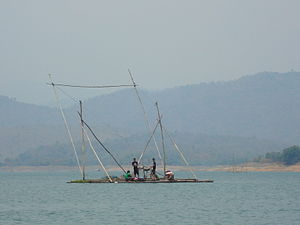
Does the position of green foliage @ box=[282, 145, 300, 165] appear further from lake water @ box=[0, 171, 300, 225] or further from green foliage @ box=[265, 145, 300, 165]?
lake water @ box=[0, 171, 300, 225]

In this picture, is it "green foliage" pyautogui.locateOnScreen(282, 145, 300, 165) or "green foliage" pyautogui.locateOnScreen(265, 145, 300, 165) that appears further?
"green foliage" pyautogui.locateOnScreen(265, 145, 300, 165)

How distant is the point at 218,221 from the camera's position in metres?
42.4

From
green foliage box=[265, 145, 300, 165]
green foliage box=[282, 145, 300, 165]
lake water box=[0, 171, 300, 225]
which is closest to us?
lake water box=[0, 171, 300, 225]

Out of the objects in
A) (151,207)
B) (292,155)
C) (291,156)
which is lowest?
(151,207)

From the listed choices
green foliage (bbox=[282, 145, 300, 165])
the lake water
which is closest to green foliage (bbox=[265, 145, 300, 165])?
green foliage (bbox=[282, 145, 300, 165])

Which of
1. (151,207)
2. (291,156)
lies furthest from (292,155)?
(151,207)

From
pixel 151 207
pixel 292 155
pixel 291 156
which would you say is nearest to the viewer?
pixel 151 207

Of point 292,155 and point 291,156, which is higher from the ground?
point 292,155

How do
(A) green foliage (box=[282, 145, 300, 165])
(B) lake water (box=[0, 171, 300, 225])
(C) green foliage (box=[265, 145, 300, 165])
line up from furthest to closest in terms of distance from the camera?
(C) green foliage (box=[265, 145, 300, 165]), (A) green foliage (box=[282, 145, 300, 165]), (B) lake water (box=[0, 171, 300, 225])

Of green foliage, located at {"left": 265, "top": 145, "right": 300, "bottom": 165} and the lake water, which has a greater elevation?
green foliage, located at {"left": 265, "top": 145, "right": 300, "bottom": 165}

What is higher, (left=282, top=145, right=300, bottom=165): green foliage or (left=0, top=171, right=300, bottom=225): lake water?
(left=282, top=145, right=300, bottom=165): green foliage

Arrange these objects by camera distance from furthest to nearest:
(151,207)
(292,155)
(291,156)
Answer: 1. (291,156)
2. (292,155)
3. (151,207)

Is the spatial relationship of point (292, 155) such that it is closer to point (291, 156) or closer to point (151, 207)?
point (291, 156)

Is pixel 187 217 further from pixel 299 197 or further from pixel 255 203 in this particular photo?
pixel 299 197
